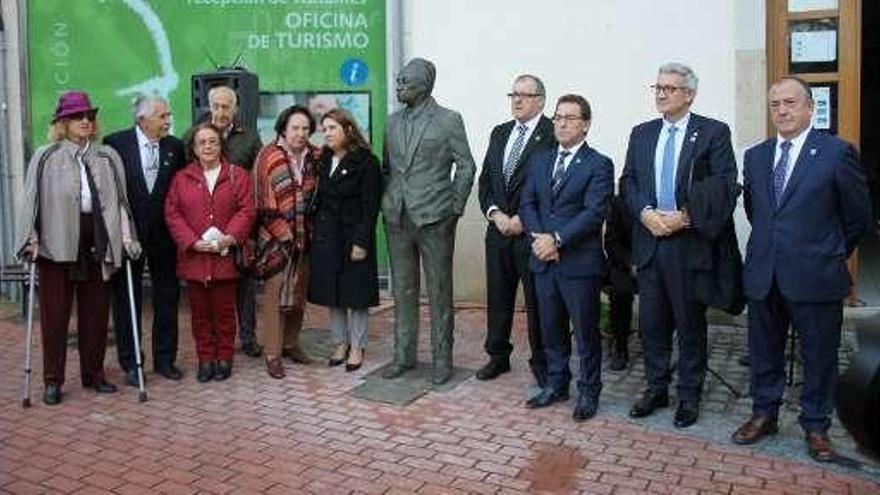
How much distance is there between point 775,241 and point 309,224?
2.99 m

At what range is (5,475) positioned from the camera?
491cm

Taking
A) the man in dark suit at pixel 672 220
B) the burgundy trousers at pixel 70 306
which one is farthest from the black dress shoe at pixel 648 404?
the burgundy trousers at pixel 70 306

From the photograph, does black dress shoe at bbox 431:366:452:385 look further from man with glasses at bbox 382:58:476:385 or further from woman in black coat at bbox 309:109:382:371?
woman in black coat at bbox 309:109:382:371

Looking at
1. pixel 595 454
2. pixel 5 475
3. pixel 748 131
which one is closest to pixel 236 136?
pixel 5 475

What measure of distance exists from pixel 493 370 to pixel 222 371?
176 cm

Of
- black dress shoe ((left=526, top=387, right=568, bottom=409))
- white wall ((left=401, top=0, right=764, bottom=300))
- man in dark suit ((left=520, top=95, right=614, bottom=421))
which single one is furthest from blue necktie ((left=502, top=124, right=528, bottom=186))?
white wall ((left=401, top=0, right=764, bottom=300))

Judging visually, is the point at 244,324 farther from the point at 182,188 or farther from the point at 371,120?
the point at 371,120

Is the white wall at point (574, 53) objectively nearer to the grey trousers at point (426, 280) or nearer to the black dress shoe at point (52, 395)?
the grey trousers at point (426, 280)

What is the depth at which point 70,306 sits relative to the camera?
6246 millimetres

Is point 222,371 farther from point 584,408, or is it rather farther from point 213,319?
point 584,408

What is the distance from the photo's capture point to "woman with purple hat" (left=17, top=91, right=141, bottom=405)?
19.5ft

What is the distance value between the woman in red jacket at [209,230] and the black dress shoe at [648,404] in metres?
2.62

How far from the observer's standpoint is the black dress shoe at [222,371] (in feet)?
21.5

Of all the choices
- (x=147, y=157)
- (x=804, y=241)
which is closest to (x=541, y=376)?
(x=804, y=241)
